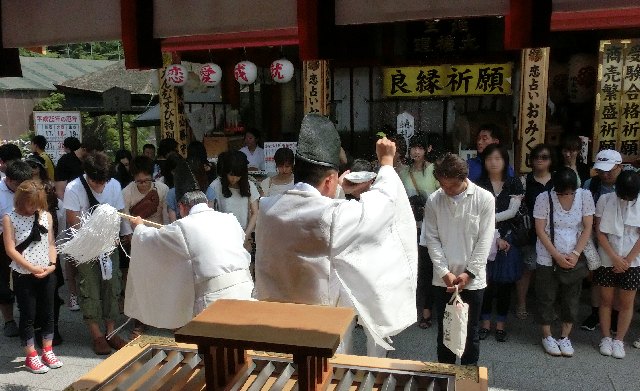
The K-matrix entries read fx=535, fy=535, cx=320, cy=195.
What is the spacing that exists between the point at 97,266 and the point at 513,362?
4.40 meters

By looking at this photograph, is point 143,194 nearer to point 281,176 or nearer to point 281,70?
point 281,176

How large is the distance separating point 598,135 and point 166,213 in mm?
6295

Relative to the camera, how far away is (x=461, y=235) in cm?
447

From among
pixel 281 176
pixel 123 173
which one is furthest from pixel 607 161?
pixel 123 173

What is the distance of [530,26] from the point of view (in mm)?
2777

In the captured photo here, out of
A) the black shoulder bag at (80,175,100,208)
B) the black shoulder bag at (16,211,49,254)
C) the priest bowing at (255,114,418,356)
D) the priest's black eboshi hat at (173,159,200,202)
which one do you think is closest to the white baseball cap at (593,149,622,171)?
the priest bowing at (255,114,418,356)

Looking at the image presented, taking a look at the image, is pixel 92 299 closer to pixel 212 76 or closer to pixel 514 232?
pixel 514 232

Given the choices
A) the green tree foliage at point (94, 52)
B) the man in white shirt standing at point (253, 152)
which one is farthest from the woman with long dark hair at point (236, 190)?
the green tree foliage at point (94, 52)

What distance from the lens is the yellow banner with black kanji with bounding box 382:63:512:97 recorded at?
10133mm

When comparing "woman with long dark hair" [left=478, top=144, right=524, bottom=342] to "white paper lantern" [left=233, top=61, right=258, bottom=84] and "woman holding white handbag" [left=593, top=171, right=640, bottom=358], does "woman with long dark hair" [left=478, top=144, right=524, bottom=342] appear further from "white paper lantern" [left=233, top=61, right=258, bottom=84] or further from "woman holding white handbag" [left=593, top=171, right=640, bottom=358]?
"white paper lantern" [left=233, top=61, right=258, bottom=84]

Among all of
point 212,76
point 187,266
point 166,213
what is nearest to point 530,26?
point 187,266

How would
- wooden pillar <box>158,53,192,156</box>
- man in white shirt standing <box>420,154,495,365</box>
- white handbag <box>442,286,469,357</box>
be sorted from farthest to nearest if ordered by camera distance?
wooden pillar <box>158,53,192,156</box>, man in white shirt standing <box>420,154,495,365</box>, white handbag <box>442,286,469,357</box>

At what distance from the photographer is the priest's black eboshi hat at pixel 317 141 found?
2.92 m

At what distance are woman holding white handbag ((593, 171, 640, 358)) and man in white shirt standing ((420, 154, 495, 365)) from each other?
181 cm
